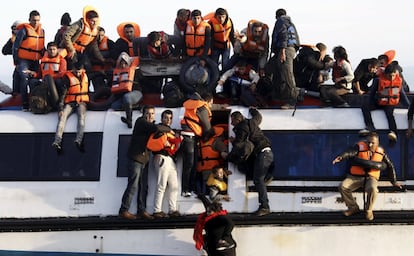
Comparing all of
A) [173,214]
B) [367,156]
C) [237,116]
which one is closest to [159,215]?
[173,214]

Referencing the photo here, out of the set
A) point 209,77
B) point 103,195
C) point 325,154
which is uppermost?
point 209,77

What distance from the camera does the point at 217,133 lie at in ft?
33.9

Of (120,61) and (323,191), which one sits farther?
(120,61)

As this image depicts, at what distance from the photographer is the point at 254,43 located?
1105 cm

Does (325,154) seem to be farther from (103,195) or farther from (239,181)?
(103,195)

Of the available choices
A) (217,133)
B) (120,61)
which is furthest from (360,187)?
(120,61)

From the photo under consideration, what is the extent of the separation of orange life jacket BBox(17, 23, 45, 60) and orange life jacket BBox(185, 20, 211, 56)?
2.32 meters

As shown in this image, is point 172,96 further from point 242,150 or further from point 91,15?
point 91,15

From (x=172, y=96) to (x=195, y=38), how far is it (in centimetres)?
108

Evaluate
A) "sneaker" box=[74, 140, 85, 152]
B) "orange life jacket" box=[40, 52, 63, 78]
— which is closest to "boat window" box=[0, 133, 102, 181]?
"sneaker" box=[74, 140, 85, 152]

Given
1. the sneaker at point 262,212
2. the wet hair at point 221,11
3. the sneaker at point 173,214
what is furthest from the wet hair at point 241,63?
the sneaker at point 173,214

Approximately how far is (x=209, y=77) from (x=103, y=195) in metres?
2.27

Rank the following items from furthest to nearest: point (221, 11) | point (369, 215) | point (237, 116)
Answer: point (221, 11) < point (237, 116) < point (369, 215)

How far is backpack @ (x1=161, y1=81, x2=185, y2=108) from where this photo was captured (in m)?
10.8
